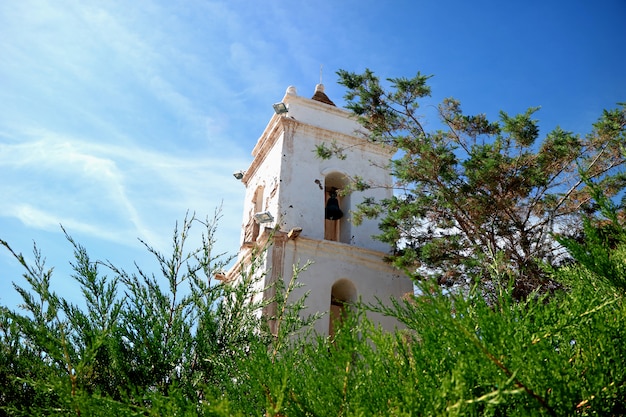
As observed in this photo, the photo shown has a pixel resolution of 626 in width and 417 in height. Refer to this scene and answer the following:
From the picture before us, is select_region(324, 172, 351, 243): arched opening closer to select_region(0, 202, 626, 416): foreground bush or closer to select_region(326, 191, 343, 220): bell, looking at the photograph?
select_region(326, 191, 343, 220): bell

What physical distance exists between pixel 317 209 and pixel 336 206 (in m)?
0.60

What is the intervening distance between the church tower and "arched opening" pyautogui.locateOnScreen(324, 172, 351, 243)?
0.08 feet

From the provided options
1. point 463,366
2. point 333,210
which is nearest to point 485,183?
point 333,210

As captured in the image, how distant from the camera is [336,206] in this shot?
12.0m

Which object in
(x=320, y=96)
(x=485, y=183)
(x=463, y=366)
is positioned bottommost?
(x=463, y=366)

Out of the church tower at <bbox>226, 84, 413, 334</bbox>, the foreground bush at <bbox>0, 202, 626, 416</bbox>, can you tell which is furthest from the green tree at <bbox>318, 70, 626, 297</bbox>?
the foreground bush at <bbox>0, 202, 626, 416</bbox>

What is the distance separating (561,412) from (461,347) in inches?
14.1

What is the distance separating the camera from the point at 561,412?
1605mm

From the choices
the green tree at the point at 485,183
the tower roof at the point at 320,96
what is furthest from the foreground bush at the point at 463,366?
the tower roof at the point at 320,96

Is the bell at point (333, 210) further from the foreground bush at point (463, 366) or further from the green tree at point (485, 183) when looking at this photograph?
the foreground bush at point (463, 366)

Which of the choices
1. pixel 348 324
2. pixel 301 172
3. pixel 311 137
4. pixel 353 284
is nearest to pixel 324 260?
pixel 353 284

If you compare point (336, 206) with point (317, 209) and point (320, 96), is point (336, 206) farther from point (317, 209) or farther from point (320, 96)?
point (320, 96)

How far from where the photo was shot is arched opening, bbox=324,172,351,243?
1192cm

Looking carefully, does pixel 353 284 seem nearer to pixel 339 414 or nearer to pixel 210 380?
pixel 210 380
